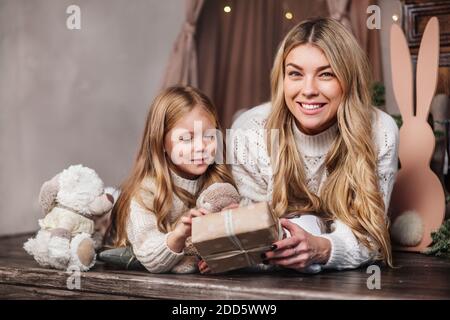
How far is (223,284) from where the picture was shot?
1.66 metres

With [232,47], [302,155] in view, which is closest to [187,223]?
[302,155]

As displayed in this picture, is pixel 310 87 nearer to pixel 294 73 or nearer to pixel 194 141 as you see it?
pixel 294 73

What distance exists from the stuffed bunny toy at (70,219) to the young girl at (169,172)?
8cm

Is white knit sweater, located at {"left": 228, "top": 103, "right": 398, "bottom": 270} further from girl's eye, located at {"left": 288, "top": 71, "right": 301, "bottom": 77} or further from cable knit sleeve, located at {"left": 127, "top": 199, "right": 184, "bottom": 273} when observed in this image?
cable knit sleeve, located at {"left": 127, "top": 199, "right": 184, "bottom": 273}

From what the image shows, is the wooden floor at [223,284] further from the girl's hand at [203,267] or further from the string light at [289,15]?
the string light at [289,15]

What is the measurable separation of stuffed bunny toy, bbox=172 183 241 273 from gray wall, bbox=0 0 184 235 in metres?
1.57

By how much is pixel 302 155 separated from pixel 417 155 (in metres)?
0.60

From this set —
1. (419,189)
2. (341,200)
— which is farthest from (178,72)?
(341,200)

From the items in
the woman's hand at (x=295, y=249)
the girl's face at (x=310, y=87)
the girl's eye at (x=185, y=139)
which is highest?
the girl's face at (x=310, y=87)

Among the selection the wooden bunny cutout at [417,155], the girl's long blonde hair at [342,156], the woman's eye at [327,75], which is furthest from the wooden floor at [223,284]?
the woman's eye at [327,75]

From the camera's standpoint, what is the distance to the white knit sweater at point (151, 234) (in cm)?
177

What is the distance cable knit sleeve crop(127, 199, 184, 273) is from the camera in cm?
177

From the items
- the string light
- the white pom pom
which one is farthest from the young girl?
the string light
